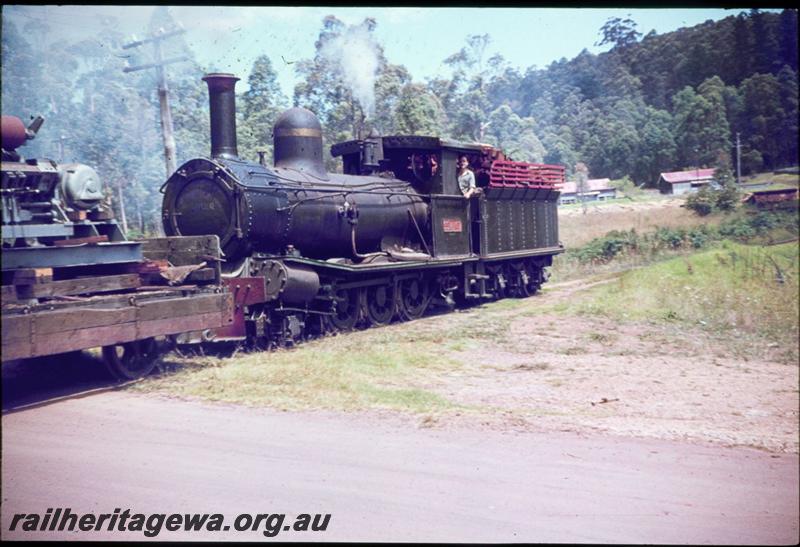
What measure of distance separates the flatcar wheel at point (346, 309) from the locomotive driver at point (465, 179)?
3884 mm

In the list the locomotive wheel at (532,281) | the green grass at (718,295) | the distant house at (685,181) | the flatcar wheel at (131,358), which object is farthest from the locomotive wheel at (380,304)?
the distant house at (685,181)

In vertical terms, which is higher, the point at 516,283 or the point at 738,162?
the point at 738,162

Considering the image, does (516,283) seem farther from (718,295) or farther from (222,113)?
(222,113)

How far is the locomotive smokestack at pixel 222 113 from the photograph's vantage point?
10117 mm

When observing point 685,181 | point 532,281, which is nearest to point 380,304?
point 532,281

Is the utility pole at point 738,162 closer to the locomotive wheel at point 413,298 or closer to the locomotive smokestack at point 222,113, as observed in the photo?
the locomotive wheel at point 413,298

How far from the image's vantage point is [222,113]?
1023 cm

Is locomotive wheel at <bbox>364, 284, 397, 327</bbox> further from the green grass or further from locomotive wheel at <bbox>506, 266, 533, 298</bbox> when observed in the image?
locomotive wheel at <bbox>506, 266, 533, 298</bbox>

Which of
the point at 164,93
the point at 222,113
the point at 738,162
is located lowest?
the point at 738,162

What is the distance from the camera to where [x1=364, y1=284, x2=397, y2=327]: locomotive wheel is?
510 inches

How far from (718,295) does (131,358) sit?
34.5 feet

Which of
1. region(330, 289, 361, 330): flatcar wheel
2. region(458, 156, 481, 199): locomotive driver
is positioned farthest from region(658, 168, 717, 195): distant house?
region(330, 289, 361, 330): flatcar wheel

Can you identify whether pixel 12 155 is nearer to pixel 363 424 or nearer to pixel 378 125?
pixel 363 424

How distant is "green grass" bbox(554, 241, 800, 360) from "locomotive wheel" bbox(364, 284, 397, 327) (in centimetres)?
333
